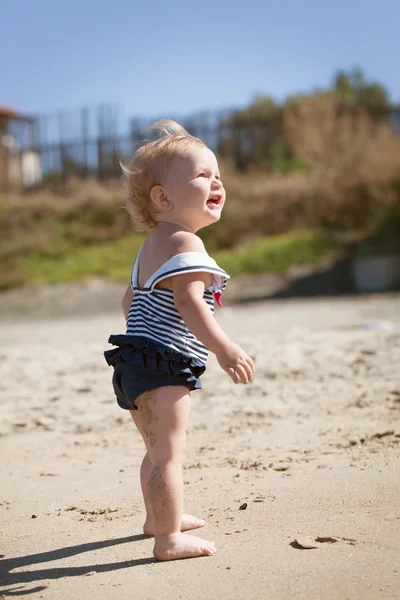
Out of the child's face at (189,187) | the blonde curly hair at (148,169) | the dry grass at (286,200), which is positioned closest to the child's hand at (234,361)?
A: the child's face at (189,187)

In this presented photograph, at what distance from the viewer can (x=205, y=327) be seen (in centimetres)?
227

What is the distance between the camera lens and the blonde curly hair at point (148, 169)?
8.16 ft

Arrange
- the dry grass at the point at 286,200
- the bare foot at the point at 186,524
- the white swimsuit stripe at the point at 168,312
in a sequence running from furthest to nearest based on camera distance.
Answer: the dry grass at the point at 286,200 → the bare foot at the point at 186,524 → the white swimsuit stripe at the point at 168,312

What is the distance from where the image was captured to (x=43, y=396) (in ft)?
15.5

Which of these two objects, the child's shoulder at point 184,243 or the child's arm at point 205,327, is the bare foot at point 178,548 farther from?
the child's shoulder at point 184,243

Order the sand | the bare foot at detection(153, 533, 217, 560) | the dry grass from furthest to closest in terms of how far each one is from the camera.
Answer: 1. the dry grass
2. the bare foot at detection(153, 533, 217, 560)
3. the sand

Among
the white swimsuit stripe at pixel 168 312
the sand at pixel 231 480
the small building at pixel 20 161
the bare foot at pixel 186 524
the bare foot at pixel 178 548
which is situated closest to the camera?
the sand at pixel 231 480

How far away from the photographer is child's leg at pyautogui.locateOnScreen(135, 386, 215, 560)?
224cm

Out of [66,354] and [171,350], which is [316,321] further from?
[171,350]

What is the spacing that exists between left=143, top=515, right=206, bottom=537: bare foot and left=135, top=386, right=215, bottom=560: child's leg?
0.55ft

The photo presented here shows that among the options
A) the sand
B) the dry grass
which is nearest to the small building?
the dry grass

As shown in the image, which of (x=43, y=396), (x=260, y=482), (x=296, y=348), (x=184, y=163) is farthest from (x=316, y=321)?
(x=184, y=163)

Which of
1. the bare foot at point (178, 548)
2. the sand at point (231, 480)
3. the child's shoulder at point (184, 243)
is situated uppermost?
the child's shoulder at point (184, 243)

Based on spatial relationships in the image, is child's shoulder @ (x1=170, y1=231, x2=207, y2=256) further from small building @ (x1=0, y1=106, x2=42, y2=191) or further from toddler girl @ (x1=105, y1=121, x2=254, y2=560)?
small building @ (x1=0, y1=106, x2=42, y2=191)
